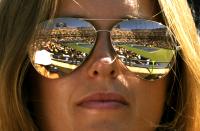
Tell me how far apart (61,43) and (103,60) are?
0.67 ft

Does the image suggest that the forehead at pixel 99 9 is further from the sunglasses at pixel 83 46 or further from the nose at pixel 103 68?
the nose at pixel 103 68

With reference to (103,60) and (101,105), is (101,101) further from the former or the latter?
(103,60)

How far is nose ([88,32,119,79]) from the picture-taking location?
6.86 ft

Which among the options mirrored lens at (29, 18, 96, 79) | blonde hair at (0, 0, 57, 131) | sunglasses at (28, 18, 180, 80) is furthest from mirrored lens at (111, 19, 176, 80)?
blonde hair at (0, 0, 57, 131)

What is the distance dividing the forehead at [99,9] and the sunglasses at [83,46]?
0.15 ft

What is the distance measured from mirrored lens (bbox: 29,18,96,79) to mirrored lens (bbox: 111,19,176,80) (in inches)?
5.3

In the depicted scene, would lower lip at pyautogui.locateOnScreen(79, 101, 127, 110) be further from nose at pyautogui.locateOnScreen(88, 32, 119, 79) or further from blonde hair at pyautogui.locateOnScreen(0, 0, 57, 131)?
blonde hair at pyautogui.locateOnScreen(0, 0, 57, 131)

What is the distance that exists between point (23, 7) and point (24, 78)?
0.34m

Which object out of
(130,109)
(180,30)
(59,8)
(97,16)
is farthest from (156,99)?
(59,8)

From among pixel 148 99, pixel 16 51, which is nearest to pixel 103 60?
pixel 148 99

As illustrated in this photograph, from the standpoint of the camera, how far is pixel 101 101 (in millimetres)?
2096

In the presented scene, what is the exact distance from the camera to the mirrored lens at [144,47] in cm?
214

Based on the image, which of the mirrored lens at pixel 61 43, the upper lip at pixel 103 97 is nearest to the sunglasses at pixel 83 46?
the mirrored lens at pixel 61 43

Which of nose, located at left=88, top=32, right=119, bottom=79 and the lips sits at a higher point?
nose, located at left=88, top=32, right=119, bottom=79
